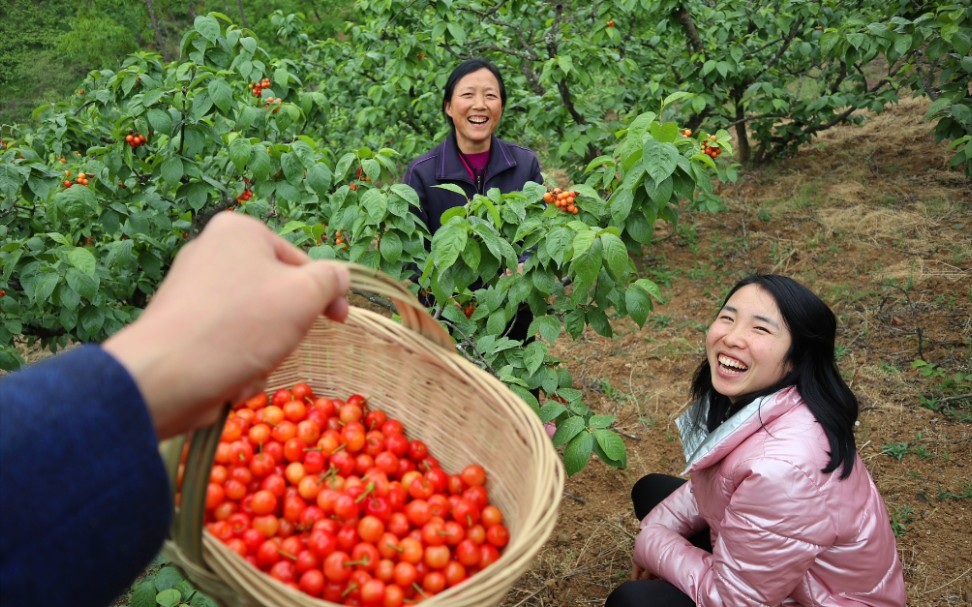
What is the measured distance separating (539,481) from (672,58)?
218 inches

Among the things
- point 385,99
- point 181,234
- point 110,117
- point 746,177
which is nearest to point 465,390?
point 181,234

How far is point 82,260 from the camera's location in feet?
7.92

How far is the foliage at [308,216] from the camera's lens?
6.57ft

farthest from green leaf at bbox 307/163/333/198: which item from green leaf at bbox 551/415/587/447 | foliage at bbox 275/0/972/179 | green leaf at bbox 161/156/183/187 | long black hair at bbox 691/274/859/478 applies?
foliage at bbox 275/0/972/179

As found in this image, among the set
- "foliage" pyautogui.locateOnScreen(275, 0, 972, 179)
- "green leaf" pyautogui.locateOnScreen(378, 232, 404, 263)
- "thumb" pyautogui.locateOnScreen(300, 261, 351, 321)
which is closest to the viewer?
"thumb" pyautogui.locateOnScreen(300, 261, 351, 321)

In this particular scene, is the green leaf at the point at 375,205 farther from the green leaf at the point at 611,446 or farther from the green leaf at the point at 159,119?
the green leaf at the point at 159,119

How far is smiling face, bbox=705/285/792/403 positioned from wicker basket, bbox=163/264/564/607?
98 centimetres

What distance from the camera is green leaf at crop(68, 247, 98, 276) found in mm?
2396

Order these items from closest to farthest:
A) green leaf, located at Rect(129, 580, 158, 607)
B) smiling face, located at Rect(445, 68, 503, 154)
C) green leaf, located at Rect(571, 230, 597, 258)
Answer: green leaf, located at Rect(571, 230, 597, 258) < green leaf, located at Rect(129, 580, 158, 607) < smiling face, located at Rect(445, 68, 503, 154)

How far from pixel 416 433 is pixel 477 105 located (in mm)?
2048

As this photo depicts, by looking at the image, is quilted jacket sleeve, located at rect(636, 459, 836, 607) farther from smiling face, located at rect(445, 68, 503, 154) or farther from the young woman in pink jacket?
smiling face, located at rect(445, 68, 503, 154)

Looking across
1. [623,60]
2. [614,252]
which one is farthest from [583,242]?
[623,60]

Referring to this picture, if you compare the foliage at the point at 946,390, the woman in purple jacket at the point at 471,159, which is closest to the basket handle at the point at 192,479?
the woman in purple jacket at the point at 471,159

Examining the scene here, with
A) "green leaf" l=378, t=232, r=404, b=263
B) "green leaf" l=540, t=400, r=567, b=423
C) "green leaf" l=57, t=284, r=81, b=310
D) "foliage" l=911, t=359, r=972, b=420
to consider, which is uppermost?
"green leaf" l=378, t=232, r=404, b=263
